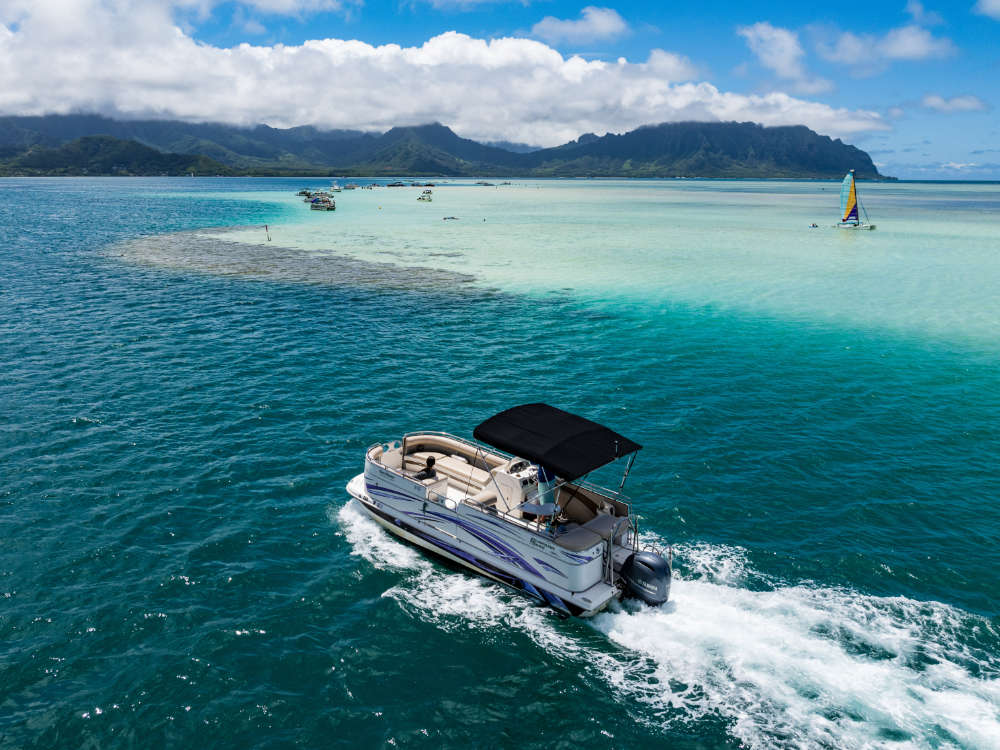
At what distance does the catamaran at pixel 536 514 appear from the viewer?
1841 cm

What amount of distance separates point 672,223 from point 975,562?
5081 inches

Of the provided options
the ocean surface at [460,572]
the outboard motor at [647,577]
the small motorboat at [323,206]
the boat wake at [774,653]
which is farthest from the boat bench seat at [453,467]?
the small motorboat at [323,206]

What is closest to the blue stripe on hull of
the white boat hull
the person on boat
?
the white boat hull

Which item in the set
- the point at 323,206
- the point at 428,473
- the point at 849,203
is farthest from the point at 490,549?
the point at 323,206

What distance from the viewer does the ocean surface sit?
1506 centimetres

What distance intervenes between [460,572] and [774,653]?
395 inches

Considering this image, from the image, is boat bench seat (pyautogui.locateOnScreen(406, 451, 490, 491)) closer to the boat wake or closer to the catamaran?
the catamaran

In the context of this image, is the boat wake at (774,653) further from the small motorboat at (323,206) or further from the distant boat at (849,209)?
the small motorboat at (323,206)

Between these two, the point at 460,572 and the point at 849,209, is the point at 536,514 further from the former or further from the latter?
the point at 849,209

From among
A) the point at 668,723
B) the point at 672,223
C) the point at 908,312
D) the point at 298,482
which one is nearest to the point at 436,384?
the point at 298,482

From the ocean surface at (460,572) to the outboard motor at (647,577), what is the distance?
526 mm

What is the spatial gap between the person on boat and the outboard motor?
8.32m

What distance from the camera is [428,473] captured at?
2336 cm

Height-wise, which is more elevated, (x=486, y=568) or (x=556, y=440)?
(x=556, y=440)
